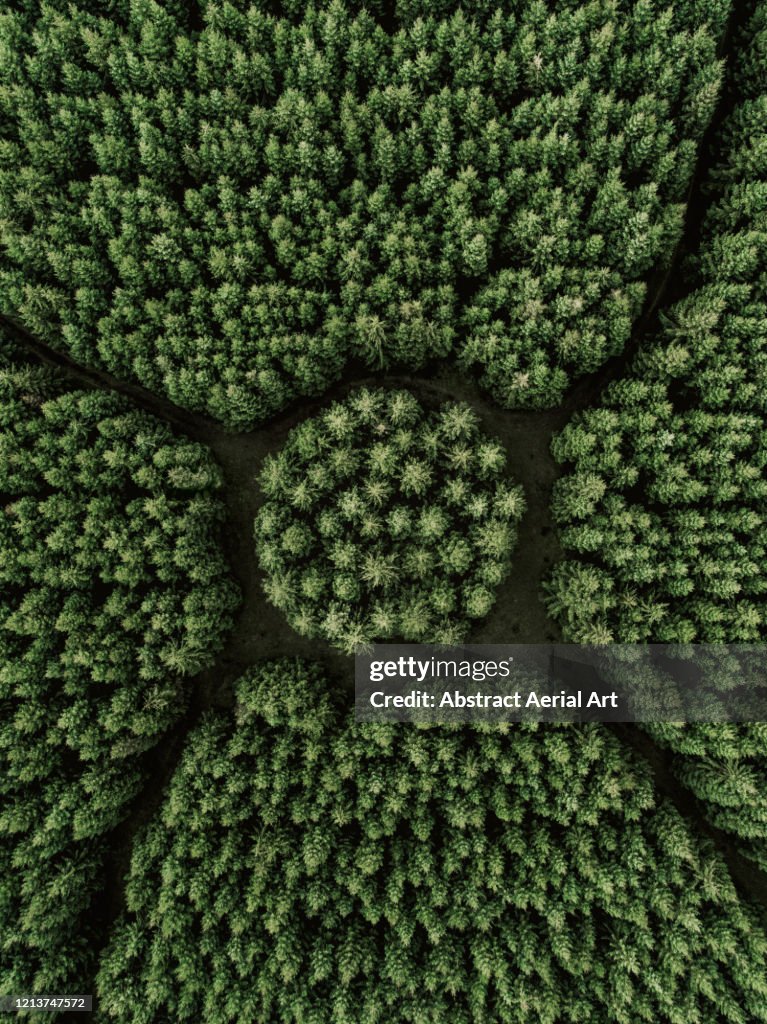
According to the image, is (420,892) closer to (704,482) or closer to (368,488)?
(368,488)

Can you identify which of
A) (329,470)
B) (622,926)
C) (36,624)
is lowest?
(622,926)

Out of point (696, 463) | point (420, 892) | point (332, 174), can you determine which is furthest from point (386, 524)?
point (420, 892)

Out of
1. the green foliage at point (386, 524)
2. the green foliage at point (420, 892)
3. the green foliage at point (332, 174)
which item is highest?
the green foliage at point (332, 174)

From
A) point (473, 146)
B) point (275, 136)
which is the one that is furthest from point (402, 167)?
point (275, 136)

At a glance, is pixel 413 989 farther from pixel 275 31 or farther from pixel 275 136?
pixel 275 31

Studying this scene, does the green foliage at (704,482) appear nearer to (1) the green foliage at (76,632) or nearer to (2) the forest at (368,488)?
(2) the forest at (368,488)

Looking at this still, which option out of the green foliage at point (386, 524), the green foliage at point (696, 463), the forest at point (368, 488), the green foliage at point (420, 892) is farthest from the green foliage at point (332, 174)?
the green foliage at point (420, 892)
